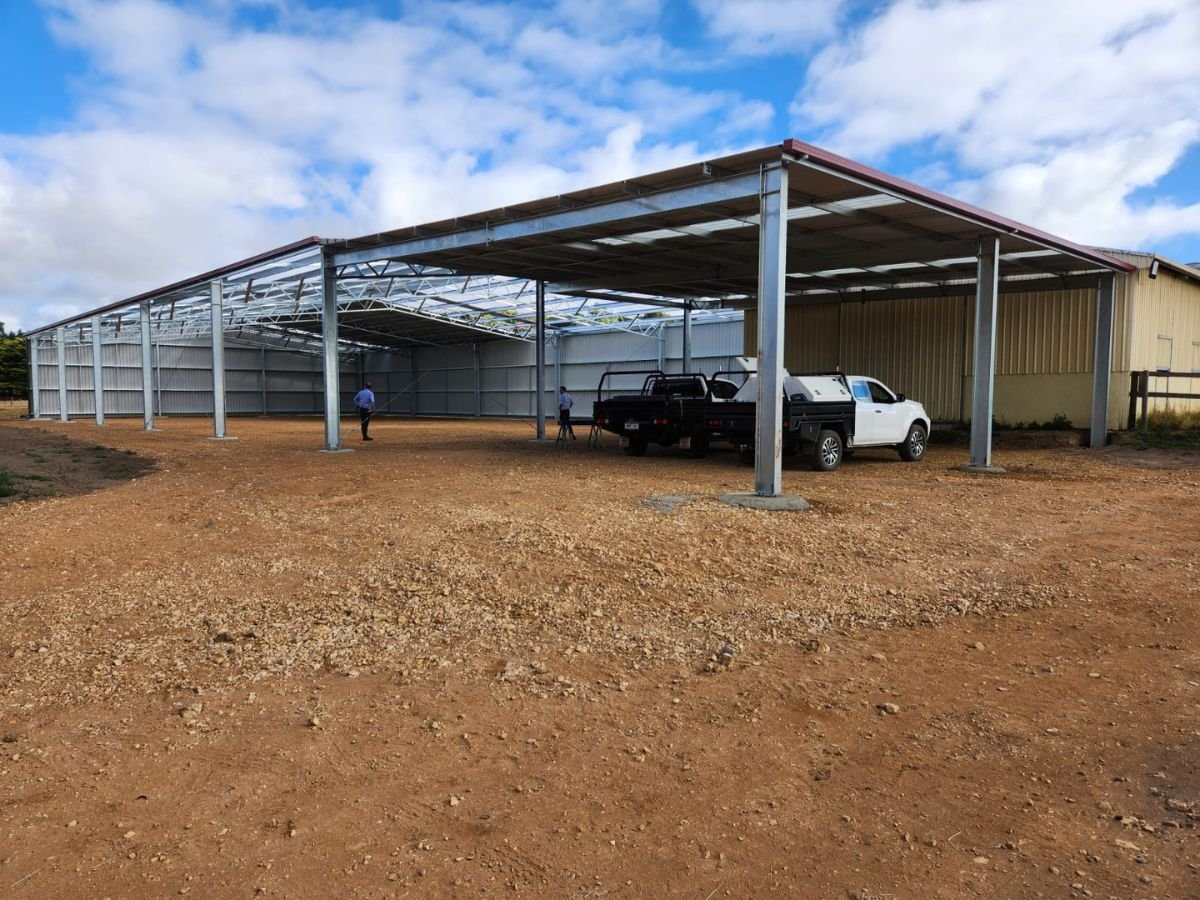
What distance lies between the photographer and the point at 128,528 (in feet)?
29.7

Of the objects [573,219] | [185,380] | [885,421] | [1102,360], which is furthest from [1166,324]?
[185,380]

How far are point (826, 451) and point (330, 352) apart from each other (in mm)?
11450

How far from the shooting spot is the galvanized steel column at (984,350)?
14.9 meters

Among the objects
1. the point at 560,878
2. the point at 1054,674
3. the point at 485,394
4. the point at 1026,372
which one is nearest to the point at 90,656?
the point at 560,878

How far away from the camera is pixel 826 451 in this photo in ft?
48.2

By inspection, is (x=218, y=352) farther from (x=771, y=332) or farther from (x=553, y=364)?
(x=553, y=364)

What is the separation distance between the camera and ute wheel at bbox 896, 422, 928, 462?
660 inches

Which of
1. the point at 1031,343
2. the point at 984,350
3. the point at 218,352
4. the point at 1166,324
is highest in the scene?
the point at 1166,324

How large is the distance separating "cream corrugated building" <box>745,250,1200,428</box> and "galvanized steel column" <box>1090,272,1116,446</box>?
746 mm

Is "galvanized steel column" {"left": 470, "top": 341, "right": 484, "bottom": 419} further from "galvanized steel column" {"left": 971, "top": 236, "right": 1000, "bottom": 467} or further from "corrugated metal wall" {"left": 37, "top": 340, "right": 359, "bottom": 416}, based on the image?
"galvanized steel column" {"left": 971, "top": 236, "right": 1000, "bottom": 467}

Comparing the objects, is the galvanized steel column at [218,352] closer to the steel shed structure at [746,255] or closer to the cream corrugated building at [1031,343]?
the steel shed structure at [746,255]

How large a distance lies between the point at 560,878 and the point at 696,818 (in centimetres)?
64

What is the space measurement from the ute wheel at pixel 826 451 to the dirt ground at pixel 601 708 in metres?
5.48

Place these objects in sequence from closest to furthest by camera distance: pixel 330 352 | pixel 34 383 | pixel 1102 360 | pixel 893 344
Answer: pixel 1102 360 < pixel 330 352 < pixel 893 344 < pixel 34 383
